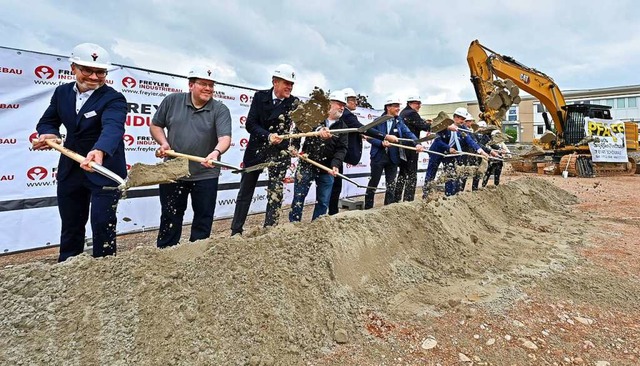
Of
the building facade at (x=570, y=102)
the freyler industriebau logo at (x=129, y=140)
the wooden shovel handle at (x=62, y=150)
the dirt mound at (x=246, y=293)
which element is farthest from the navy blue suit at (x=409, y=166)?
the building facade at (x=570, y=102)

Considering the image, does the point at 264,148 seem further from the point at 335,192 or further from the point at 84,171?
the point at 84,171

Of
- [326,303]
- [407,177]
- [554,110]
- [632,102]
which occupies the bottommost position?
[326,303]

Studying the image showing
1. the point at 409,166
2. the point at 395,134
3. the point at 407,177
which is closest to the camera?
the point at 395,134

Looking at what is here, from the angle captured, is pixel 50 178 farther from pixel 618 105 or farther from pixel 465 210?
pixel 618 105

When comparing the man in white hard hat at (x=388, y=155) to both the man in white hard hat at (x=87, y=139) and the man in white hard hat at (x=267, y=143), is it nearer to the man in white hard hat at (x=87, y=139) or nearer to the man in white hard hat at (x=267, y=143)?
the man in white hard hat at (x=267, y=143)

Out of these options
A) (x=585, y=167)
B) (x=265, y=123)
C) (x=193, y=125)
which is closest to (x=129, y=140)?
(x=193, y=125)

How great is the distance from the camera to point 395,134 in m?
5.91

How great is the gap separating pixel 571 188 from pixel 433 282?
33.2 ft

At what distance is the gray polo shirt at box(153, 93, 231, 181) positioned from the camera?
3.33 metres

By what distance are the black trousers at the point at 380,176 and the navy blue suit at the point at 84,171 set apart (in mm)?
3526

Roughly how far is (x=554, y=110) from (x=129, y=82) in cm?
1488

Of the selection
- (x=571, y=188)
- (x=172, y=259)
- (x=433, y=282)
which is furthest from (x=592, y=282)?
(x=571, y=188)

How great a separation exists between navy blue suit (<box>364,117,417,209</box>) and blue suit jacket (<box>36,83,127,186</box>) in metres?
3.51

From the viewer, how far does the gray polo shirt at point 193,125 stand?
10.9 feet
